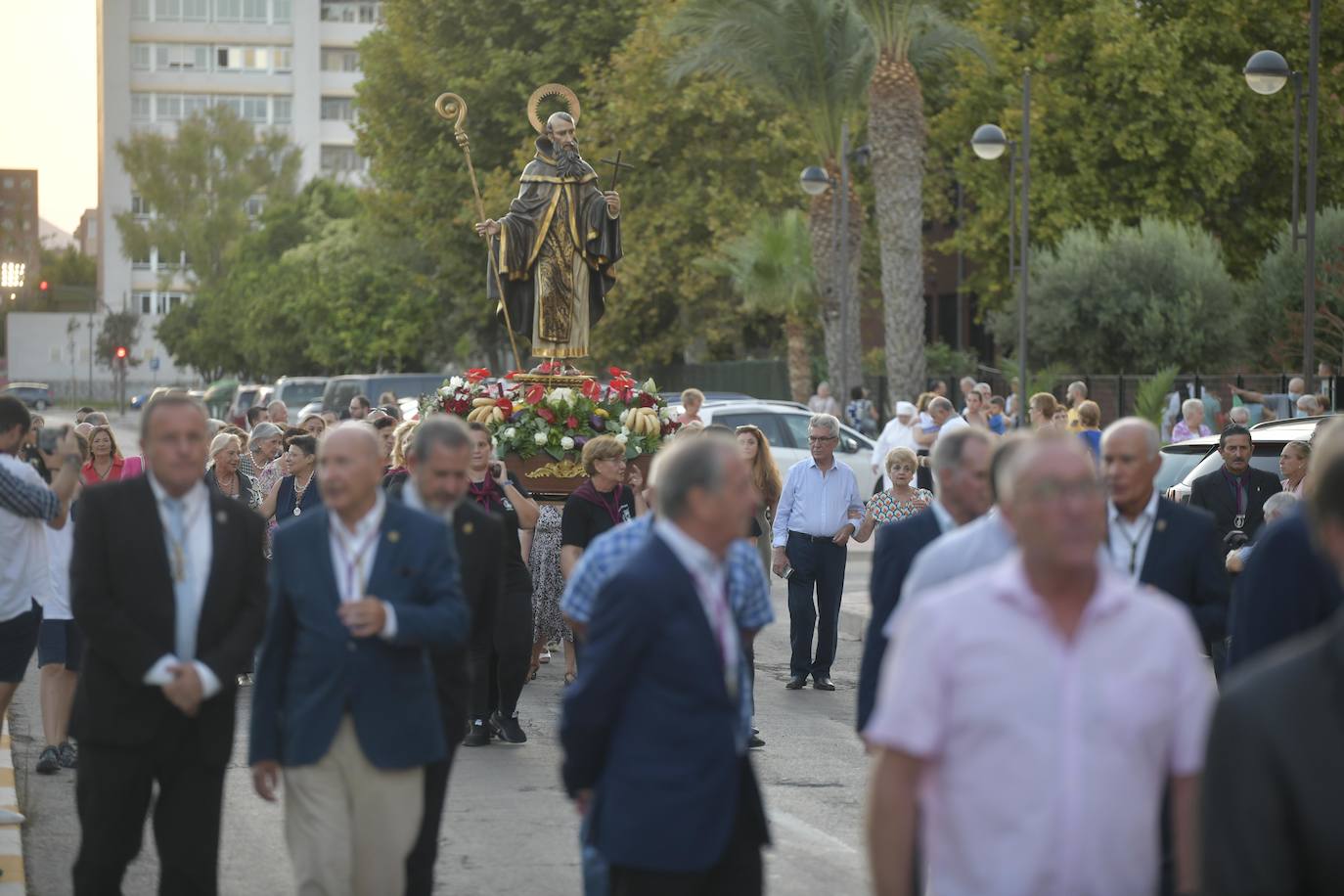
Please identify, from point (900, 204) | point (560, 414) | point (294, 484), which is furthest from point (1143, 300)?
point (294, 484)

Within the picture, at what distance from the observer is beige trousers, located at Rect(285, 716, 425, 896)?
5586 mm

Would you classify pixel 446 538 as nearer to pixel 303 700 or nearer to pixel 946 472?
pixel 303 700

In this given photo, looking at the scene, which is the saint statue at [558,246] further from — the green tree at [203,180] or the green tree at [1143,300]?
the green tree at [203,180]

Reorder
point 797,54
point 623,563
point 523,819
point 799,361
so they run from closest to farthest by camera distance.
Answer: point 623,563 → point 523,819 → point 797,54 → point 799,361

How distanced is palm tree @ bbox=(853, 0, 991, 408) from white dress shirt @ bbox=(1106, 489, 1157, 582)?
24440 millimetres

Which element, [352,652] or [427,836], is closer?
[352,652]

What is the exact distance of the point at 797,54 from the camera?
105 feet

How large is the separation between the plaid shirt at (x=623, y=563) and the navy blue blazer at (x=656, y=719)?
45 cm

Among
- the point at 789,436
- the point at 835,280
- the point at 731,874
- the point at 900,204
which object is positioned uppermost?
the point at 900,204

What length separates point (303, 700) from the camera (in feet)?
18.4

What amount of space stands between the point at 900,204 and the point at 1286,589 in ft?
87.7

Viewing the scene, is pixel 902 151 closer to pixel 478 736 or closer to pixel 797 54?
pixel 797 54

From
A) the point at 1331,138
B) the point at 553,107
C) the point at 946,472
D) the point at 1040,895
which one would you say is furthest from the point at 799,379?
the point at 1040,895

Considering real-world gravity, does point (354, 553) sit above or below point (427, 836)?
above
